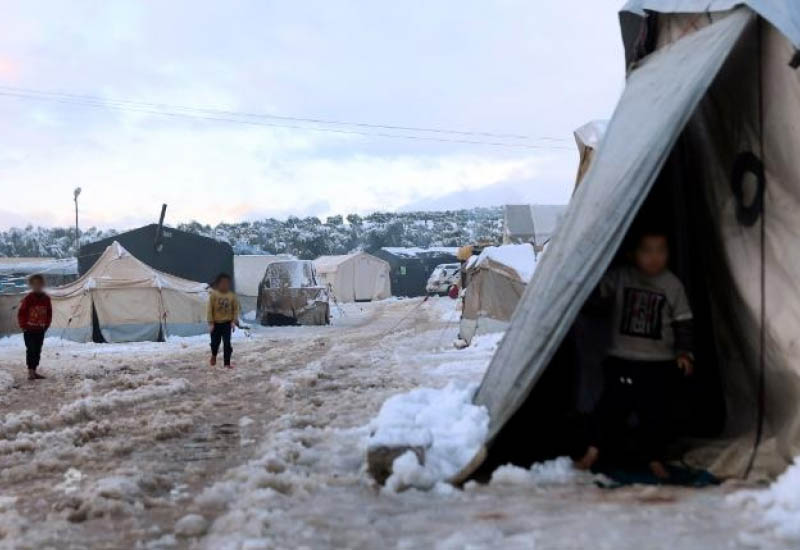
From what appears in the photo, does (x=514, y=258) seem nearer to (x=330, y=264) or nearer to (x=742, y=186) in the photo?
(x=742, y=186)

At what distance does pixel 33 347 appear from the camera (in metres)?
13.1

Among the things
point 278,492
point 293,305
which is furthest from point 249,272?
point 278,492

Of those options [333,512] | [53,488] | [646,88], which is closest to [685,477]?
[333,512]

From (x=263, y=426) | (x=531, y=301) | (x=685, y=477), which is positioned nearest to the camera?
(x=685, y=477)

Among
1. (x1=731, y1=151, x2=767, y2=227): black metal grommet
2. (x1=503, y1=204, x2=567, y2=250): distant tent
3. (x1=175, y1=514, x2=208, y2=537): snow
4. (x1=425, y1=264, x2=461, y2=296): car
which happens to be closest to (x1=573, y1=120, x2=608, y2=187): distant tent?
(x1=731, y1=151, x2=767, y2=227): black metal grommet

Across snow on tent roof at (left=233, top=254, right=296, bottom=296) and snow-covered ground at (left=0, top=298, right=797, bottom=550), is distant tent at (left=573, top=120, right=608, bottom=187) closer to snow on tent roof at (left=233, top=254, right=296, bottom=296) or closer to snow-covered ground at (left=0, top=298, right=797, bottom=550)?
snow-covered ground at (left=0, top=298, right=797, bottom=550)

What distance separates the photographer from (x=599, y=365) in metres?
5.54

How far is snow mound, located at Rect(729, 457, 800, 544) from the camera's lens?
338cm

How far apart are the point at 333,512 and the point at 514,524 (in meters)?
1.02

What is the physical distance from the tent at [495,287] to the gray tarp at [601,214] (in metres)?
12.2

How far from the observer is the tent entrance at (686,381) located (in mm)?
5262

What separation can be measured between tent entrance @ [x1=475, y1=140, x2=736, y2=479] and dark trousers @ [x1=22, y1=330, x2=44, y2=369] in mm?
10112

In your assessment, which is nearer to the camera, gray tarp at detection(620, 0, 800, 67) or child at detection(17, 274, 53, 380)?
gray tarp at detection(620, 0, 800, 67)

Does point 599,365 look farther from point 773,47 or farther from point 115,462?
point 115,462
